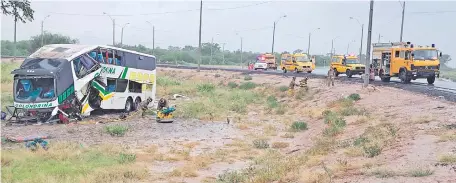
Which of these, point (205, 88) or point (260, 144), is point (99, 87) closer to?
point (260, 144)

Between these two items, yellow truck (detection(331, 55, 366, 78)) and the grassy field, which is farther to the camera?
yellow truck (detection(331, 55, 366, 78))

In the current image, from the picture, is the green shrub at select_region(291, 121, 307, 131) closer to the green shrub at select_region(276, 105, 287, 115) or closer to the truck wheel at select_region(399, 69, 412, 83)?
the green shrub at select_region(276, 105, 287, 115)

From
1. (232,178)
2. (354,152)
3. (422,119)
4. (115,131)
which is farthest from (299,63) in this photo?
(232,178)

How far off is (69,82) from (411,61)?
70.2ft

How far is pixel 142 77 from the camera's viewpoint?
2858 cm

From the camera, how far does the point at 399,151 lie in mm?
11984

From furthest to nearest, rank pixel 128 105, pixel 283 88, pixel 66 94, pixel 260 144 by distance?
pixel 283 88, pixel 128 105, pixel 66 94, pixel 260 144

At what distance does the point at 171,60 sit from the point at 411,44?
97.4 m

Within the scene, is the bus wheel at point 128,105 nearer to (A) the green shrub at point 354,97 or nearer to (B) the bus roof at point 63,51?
(B) the bus roof at point 63,51

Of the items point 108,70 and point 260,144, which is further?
point 108,70

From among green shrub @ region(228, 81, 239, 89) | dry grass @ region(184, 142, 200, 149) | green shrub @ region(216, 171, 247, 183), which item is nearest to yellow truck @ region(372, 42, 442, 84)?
green shrub @ region(228, 81, 239, 89)

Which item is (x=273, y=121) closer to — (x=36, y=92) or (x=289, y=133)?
(x=289, y=133)

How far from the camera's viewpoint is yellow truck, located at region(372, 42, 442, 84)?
30.8 m

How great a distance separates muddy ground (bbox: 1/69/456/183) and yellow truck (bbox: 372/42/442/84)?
202 inches
